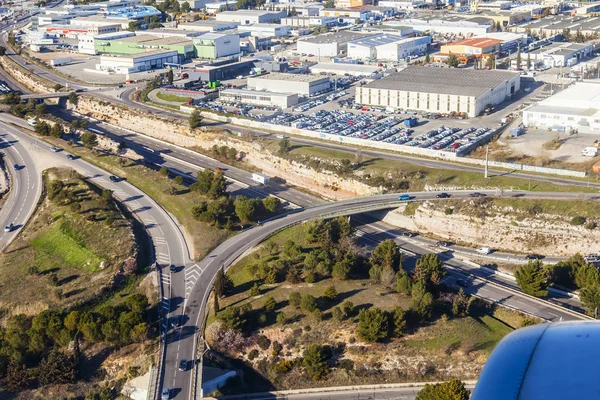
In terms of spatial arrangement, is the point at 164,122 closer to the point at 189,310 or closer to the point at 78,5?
the point at 189,310

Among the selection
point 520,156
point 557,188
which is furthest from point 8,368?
point 520,156

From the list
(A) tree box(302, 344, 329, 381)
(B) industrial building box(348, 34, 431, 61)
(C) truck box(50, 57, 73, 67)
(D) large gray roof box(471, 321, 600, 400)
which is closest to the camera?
(D) large gray roof box(471, 321, 600, 400)

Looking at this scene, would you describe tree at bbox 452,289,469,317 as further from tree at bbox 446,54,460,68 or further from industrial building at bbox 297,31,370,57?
industrial building at bbox 297,31,370,57

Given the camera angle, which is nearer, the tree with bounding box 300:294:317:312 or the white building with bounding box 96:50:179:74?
the tree with bounding box 300:294:317:312

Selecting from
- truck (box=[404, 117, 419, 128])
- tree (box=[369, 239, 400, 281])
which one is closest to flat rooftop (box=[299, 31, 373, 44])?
truck (box=[404, 117, 419, 128])

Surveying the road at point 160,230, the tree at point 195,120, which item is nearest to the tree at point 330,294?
the road at point 160,230

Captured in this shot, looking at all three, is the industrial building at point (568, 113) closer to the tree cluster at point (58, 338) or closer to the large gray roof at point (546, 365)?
the tree cluster at point (58, 338)

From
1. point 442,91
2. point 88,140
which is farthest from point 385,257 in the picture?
point 88,140
